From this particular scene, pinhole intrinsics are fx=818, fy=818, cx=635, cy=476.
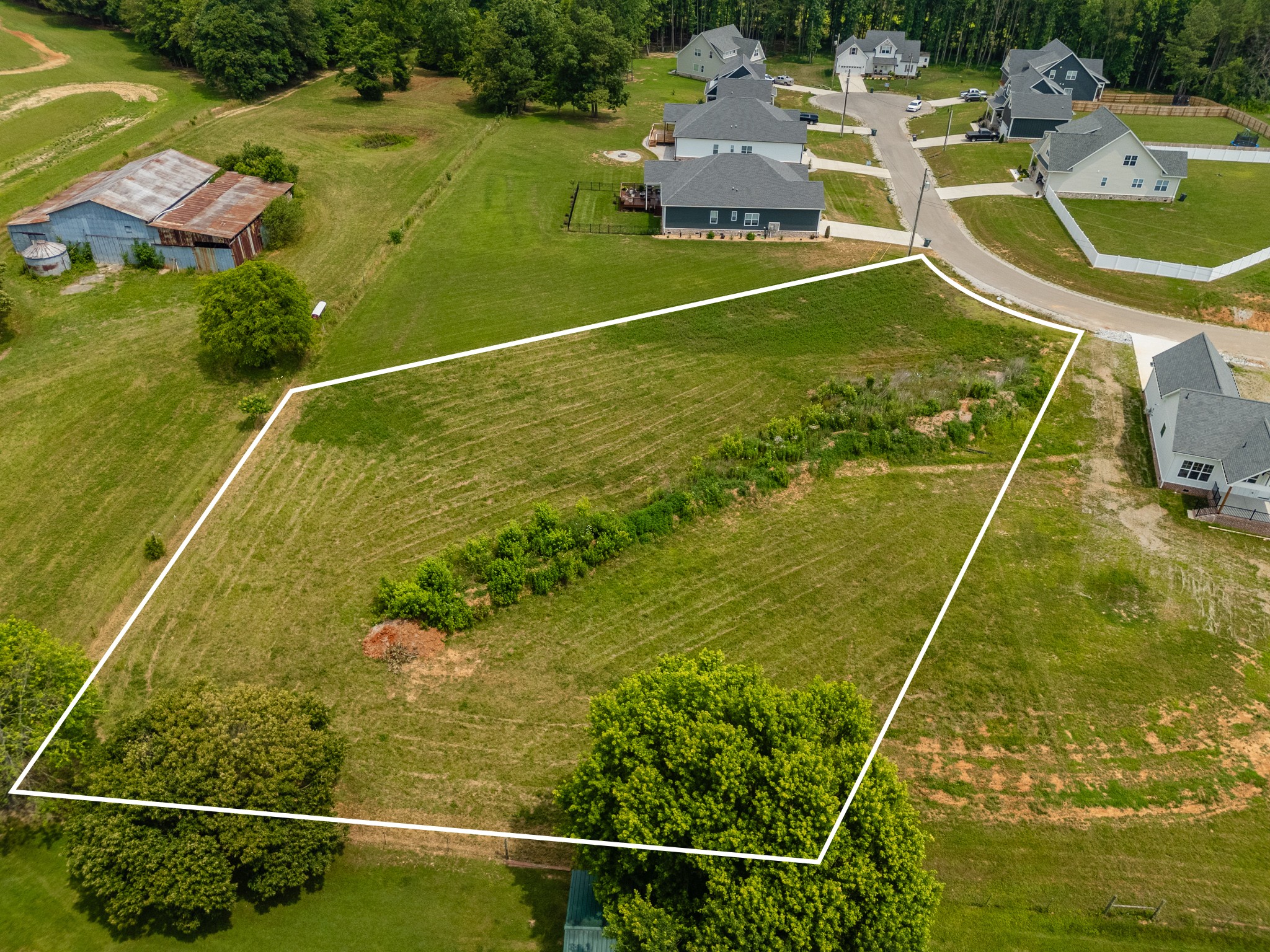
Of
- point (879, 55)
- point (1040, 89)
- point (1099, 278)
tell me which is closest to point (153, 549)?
point (1099, 278)

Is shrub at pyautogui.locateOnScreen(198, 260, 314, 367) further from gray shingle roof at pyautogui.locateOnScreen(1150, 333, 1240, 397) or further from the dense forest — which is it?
the dense forest

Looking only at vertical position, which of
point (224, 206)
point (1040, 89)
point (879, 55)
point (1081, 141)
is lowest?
point (224, 206)

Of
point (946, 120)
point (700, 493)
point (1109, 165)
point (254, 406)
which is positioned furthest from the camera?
point (946, 120)

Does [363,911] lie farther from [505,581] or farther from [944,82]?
[944,82]


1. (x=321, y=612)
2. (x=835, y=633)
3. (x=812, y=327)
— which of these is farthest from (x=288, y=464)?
(x=812, y=327)

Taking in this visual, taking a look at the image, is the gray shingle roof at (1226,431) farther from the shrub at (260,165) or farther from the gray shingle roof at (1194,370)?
the shrub at (260,165)

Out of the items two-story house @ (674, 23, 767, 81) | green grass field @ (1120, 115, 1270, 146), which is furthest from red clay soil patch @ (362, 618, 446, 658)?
two-story house @ (674, 23, 767, 81)

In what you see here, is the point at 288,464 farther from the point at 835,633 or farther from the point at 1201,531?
the point at 1201,531

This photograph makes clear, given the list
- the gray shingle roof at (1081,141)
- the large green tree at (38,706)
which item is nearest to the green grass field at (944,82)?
the gray shingle roof at (1081,141)
